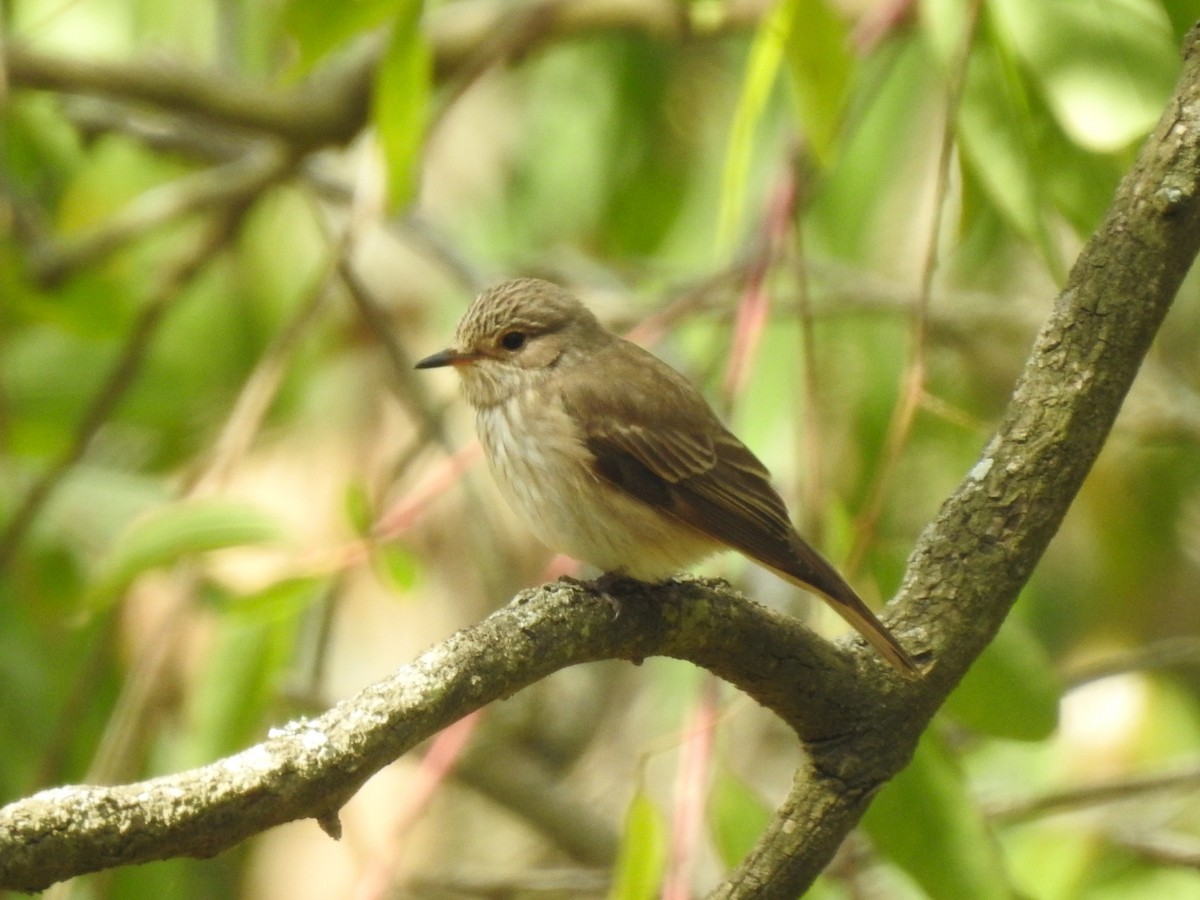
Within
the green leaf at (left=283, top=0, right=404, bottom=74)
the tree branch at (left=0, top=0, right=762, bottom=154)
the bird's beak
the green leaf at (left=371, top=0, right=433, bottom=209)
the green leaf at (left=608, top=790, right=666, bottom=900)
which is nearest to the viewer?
the green leaf at (left=608, top=790, right=666, bottom=900)

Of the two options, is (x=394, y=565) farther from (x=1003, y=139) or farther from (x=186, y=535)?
(x=1003, y=139)

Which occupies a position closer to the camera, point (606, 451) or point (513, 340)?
point (606, 451)

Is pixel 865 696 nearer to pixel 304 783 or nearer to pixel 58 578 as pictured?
pixel 304 783

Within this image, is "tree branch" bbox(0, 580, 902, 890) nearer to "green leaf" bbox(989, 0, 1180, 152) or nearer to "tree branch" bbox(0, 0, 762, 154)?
"green leaf" bbox(989, 0, 1180, 152)

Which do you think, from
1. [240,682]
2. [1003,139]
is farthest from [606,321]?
[1003,139]

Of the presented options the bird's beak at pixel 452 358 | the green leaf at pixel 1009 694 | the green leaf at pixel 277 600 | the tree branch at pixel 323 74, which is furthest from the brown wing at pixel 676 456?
the tree branch at pixel 323 74

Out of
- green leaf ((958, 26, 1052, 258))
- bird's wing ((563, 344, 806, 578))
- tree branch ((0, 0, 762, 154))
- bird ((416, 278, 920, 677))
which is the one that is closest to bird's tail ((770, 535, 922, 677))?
→ bird ((416, 278, 920, 677))
